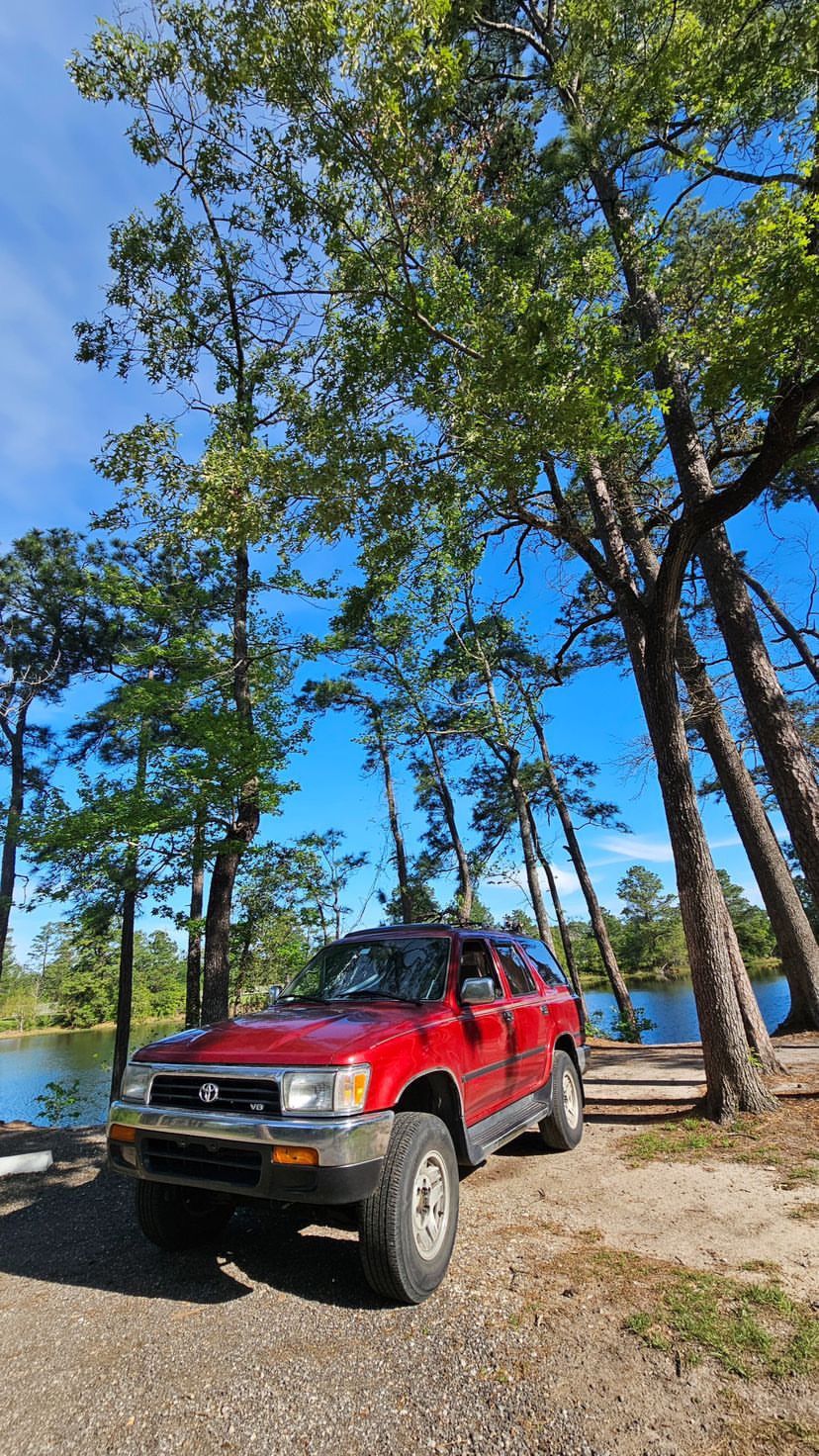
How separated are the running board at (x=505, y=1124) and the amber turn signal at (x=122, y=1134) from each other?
1871 mm

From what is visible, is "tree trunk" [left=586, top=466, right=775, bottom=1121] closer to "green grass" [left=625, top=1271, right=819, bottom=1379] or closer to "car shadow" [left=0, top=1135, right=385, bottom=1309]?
"green grass" [left=625, top=1271, right=819, bottom=1379]

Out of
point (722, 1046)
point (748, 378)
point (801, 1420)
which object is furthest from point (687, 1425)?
point (748, 378)

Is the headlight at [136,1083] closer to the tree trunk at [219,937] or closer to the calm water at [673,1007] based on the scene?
the tree trunk at [219,937]

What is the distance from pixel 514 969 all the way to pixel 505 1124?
4.61 ft

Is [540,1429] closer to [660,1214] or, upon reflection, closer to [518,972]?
[660,1214]

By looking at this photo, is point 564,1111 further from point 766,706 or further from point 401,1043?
point 766,706

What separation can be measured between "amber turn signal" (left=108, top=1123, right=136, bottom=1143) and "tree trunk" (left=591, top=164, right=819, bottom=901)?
7.81 metres

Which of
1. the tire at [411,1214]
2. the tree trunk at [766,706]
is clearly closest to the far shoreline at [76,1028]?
the tree trunk at [766,706]

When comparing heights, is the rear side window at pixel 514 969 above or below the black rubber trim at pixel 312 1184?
above

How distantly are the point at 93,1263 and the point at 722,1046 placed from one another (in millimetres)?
5322

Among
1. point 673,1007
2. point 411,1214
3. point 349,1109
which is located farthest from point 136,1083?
point 673,1007

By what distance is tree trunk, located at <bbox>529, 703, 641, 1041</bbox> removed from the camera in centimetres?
1945

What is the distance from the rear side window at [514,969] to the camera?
530 cm

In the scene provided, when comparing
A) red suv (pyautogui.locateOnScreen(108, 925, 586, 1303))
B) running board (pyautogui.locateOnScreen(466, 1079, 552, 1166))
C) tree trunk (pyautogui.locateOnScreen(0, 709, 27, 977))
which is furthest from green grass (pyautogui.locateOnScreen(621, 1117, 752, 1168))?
tree trunk (pyautogui.locateOnScreen(0, 709, 27, 977))
